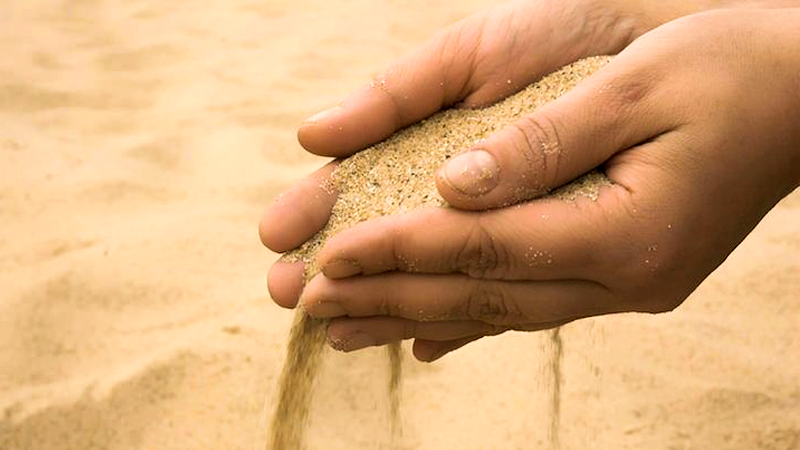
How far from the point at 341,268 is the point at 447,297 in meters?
0.15

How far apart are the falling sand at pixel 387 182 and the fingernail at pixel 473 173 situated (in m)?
0.08

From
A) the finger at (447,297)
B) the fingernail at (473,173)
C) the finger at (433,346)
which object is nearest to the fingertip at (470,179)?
the fingernail at (473,173)

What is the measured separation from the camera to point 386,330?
3.67 feet

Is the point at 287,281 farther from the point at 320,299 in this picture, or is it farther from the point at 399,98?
the point at 399,98

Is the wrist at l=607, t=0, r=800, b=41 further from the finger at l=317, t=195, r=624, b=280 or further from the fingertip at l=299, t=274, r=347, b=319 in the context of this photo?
the fingertip at l=299, t=274, r=347, b=319

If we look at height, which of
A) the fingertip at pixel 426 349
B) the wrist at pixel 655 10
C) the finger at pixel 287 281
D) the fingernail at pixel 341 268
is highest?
the wrist at pixel 655 10

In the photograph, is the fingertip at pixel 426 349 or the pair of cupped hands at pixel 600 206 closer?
the pair of cupped hands at pixel 600 206

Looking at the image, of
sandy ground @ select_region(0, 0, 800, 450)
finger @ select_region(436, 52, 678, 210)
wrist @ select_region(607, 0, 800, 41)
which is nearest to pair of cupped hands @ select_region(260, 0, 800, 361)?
finger @ select_region(436, 52, 678, 210)

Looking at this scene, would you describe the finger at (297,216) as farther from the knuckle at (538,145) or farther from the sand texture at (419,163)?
the knuckle at (538,145)

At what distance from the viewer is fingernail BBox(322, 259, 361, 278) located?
0.98 metres

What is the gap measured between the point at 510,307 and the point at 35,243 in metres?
1.16

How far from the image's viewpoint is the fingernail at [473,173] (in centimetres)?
93

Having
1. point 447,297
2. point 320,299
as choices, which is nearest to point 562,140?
point 447,297

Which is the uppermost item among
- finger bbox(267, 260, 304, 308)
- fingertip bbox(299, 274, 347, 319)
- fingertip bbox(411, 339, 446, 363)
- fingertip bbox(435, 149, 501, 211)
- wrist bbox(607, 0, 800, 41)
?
wrist bbox(607, 0, 800, 41)
